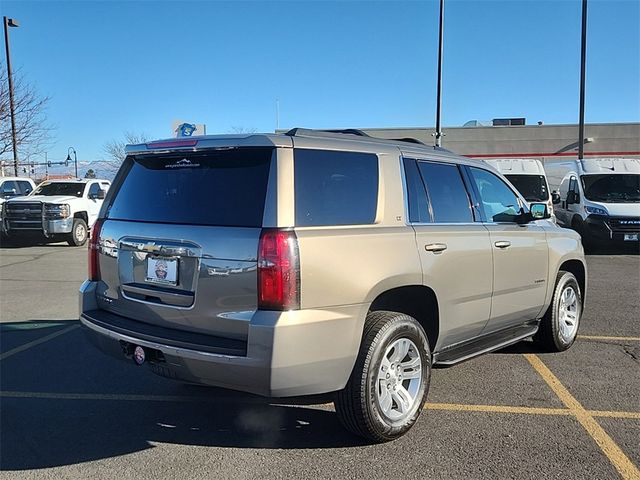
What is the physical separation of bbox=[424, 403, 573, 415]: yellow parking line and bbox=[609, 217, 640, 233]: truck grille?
426 inches

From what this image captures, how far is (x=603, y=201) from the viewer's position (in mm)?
14211

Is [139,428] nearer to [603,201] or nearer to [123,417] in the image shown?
[123,417]

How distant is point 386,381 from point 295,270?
1116mm

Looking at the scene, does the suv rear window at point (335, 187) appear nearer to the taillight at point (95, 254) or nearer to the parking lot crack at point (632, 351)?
the taillight at point (95, 254)

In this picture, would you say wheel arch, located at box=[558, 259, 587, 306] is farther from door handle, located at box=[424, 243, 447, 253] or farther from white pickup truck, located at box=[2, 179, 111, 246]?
white pickup truck, located at box=[2, 179, 111, 246]

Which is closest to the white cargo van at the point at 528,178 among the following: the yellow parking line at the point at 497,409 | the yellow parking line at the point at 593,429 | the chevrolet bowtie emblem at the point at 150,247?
the yellow parking line at the point at 593,429

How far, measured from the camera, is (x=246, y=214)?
10.6 ft

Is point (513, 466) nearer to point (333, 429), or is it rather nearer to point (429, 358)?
point (429, 358)

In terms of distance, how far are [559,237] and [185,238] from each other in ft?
12.6

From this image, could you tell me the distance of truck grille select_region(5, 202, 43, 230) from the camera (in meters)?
15.3

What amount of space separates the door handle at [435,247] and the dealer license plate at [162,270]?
5.49ft

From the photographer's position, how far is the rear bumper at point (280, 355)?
3014 mm

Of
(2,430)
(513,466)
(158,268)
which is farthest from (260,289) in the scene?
(2,430)

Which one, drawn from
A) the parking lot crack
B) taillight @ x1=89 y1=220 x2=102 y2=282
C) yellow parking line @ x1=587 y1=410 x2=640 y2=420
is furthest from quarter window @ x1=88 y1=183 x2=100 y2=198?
yellow parking line @ x1=587 y1=410 x2=640 y2=420
